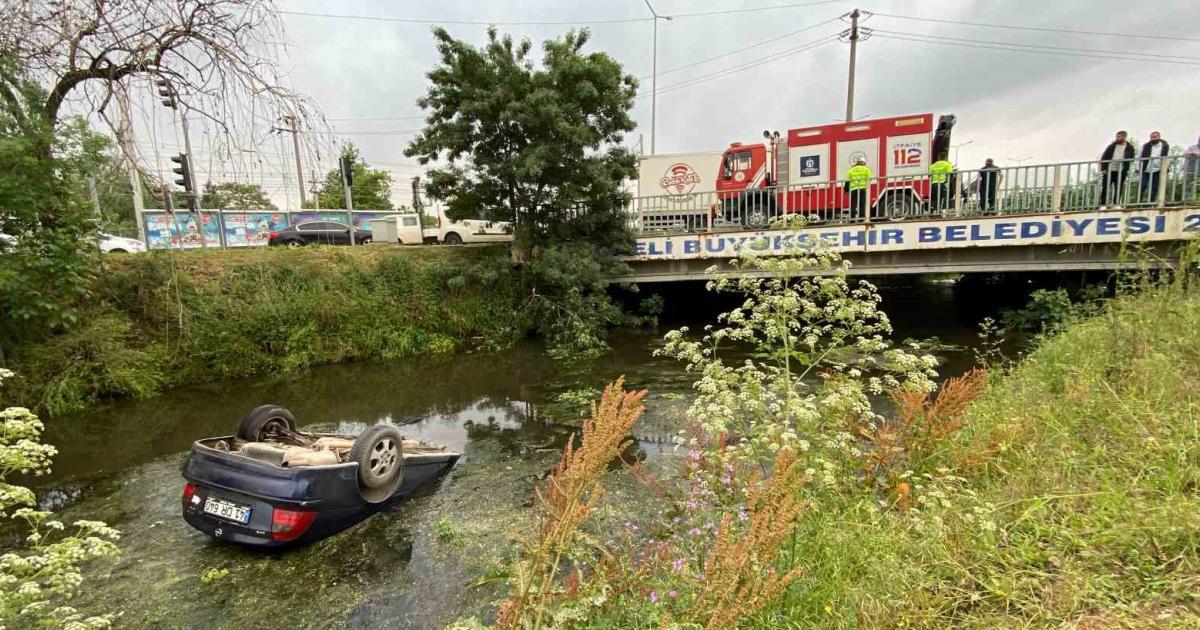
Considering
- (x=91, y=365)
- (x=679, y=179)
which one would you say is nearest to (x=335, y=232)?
(x=91, y=365)

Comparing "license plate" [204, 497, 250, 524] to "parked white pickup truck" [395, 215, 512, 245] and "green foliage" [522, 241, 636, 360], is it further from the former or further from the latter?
"parked white pickup truck" [395, 215, 512, 245]

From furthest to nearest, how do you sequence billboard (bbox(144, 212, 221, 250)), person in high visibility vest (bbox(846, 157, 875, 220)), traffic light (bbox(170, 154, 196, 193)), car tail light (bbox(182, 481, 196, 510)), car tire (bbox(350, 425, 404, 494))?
person in high visibility vest (bbox(846, 157, 875, 220))
billboard (bbox(144, 212, 221, 250))
traffic light (bbox(170, 154, 196, 193))
car tire (bbox(350, 425, 404, 494))
car tail light (bbox(182, 481, 196, 510))

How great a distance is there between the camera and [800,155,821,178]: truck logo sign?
14.0 metres

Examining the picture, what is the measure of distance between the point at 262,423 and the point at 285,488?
146 cm

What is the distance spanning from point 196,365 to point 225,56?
6.09m

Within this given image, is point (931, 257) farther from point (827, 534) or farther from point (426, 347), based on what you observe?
point (426, 347)

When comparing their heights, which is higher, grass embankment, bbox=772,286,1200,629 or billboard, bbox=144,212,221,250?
billboard, bbox=144,212,221,250

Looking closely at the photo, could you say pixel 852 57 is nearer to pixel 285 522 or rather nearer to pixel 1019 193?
pixel 1019 193

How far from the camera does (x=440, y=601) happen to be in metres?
3.43

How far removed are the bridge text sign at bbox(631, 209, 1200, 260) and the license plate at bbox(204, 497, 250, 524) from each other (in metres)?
6.61

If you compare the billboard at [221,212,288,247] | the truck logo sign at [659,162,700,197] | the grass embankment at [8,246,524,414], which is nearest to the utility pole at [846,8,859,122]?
the truck logo sign at [659,162,700,197]

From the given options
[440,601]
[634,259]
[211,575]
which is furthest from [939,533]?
[634,259]

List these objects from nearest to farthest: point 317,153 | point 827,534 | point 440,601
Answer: point 827,534, point 440,601, point 317,153

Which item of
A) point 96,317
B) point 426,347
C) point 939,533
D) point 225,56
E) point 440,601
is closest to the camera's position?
point 939,533
